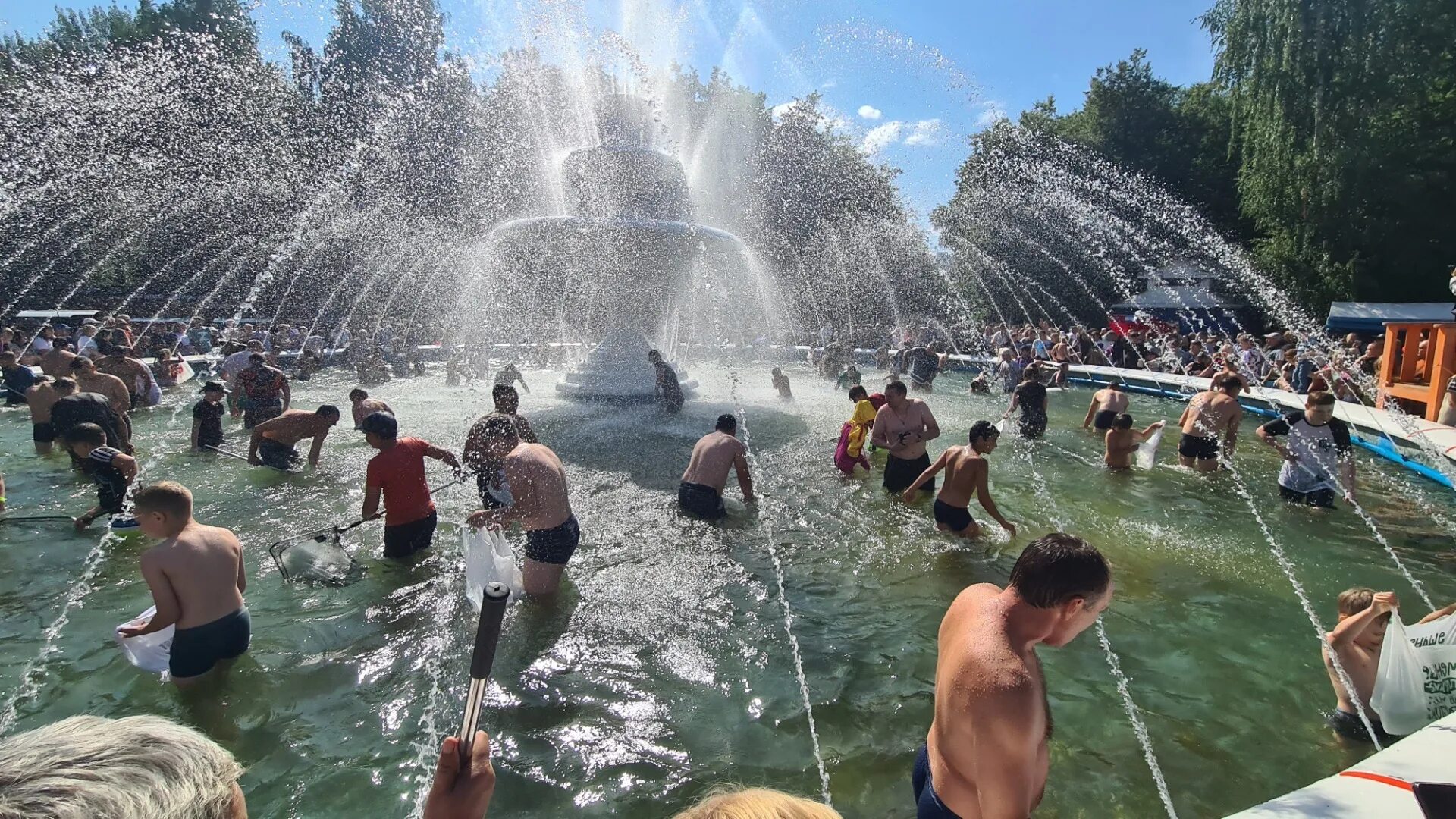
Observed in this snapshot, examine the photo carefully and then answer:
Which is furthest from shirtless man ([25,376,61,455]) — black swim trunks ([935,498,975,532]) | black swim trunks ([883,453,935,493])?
black swim trunks ([935,498,975,532])

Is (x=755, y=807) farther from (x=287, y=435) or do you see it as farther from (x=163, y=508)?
(x=287, y=435)

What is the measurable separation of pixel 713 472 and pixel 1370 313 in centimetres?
2559

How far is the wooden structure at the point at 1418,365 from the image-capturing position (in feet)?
41.2

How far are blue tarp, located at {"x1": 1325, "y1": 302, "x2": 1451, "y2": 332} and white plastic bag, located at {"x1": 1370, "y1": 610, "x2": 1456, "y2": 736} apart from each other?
79.1 feet

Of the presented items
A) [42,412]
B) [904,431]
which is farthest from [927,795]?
[42,412]

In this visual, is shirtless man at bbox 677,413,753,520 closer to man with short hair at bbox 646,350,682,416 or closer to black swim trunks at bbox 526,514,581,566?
black swim trunks at bbox 526,514,581,566

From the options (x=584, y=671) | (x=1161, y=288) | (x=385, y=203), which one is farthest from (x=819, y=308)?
(x=584, y=671)

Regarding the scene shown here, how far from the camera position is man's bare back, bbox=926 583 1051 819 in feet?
7.78

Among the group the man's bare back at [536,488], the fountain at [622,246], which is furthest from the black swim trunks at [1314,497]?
the fountain at [622,246]

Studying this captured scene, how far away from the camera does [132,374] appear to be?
46.8 ft

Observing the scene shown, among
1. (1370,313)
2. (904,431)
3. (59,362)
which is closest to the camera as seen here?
(904,431)

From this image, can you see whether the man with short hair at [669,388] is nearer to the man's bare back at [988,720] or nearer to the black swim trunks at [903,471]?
the black swim trunks at [903,471]

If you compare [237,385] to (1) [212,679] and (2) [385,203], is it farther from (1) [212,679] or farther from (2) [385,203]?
(2) [385,203]

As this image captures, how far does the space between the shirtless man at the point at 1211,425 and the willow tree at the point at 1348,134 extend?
1838 centimetres
